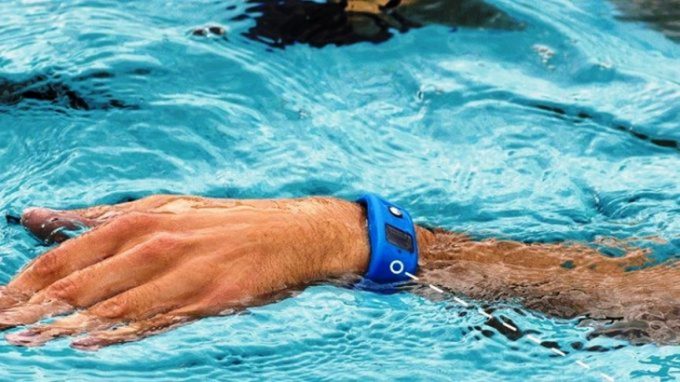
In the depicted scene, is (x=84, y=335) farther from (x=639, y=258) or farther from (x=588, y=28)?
(x=588, y=28)

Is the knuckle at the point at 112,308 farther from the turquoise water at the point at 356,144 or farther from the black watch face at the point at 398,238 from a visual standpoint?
the black watch face at the point at 398,238

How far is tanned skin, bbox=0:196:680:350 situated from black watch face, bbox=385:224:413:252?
0.28 feet

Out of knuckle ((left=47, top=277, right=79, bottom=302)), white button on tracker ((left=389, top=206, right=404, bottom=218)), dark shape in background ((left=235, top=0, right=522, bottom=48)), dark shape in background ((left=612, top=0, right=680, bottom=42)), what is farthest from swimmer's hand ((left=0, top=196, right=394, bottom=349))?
dark shape in background ((left=612, top=0, right=680, bottom=42))

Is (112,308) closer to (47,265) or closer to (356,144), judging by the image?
(47,265)

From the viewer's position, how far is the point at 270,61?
6.10 meters

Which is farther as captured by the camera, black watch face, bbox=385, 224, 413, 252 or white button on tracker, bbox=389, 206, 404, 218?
white button on tracker, bbox=389, 206, 404, 218

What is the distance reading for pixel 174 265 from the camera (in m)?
3.47

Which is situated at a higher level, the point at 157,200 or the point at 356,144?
the point at 157,200

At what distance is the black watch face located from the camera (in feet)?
12.9

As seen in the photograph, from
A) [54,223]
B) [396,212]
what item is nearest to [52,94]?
[54,223]

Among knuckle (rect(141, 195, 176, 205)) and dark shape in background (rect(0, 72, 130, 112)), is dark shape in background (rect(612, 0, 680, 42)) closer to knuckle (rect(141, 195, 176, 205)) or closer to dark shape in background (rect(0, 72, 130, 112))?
dark shape in background (rect(0, 72, 130, 112))

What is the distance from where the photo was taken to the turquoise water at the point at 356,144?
363 cm

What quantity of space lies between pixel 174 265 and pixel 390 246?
31.1 inches

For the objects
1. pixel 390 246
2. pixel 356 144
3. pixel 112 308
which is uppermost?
pixel 112 308
